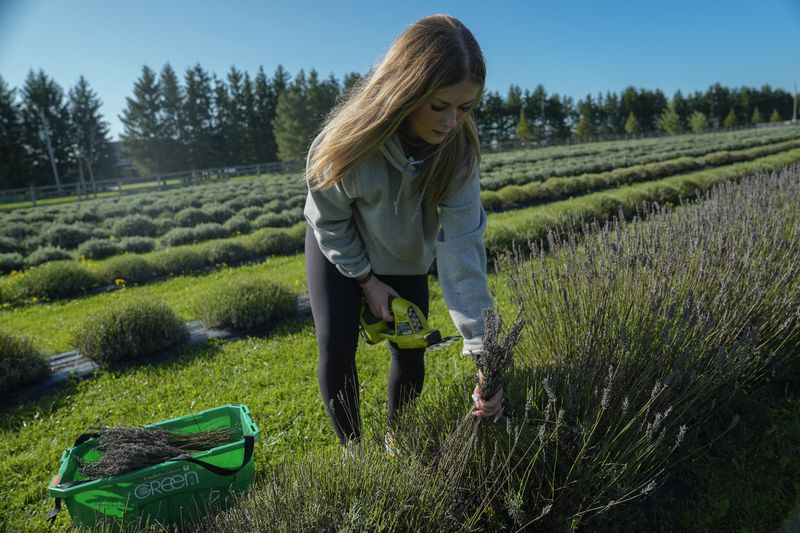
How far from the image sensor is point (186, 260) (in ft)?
26.1

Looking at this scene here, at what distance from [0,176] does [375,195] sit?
48.5 m

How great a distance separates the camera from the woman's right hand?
6.32 feet

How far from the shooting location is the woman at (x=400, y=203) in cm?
159

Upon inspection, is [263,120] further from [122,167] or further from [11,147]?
[11,147]

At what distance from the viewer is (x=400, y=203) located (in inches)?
74.4

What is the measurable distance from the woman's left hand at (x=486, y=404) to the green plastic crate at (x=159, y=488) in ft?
3.06

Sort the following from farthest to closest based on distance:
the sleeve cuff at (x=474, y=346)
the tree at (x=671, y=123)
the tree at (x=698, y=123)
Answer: the tree at (x=698, y=123) → the tree at (x=671, y=123) → the sleeve cuff at (x=474, y=346)

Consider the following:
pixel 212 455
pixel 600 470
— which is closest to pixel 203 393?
pixel 212 455

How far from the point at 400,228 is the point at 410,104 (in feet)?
1.63

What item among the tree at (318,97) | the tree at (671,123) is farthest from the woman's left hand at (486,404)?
the tree at (671,123)

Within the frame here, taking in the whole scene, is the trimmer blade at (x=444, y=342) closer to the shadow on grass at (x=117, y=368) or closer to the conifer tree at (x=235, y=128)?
the shadow on grass at (x=117, y=368)

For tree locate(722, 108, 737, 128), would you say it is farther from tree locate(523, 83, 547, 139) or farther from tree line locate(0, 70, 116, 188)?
tree line locate(0, 70, 116, 188)

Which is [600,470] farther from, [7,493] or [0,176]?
[0,176]

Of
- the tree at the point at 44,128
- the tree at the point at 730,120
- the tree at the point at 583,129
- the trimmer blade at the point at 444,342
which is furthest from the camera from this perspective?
the tree at the point at 730,120
